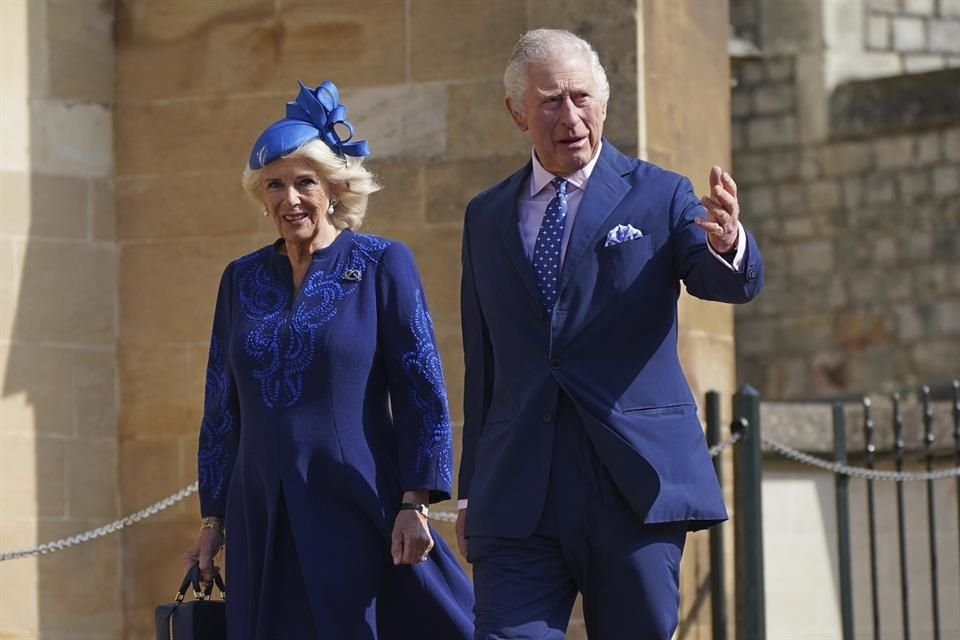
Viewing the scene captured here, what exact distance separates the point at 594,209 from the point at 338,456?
936mm

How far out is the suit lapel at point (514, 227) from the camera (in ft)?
16.7

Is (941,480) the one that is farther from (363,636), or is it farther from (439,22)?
(363,636)

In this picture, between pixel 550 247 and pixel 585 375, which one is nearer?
pixel 585 375

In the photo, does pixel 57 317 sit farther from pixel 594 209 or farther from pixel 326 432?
pixel 594 209

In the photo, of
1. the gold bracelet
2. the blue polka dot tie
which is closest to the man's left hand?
the blue polka dot tie

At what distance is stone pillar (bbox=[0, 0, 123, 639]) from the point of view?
8.23 m

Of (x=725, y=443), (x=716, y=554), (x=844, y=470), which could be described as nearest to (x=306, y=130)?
(x=725, y=443)

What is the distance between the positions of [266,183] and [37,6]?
3.02m

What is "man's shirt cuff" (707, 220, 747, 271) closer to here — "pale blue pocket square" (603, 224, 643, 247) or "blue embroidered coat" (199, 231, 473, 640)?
"pale blue pocket square" (603, 224, 643, 247)

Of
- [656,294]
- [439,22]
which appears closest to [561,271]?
[656,294]

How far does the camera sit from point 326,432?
554cm

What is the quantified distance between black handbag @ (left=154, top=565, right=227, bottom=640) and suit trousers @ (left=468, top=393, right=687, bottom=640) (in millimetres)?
913

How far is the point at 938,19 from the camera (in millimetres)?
21094

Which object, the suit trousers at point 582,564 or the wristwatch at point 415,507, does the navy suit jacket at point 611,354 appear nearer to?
the suit trousers at point 582,564
